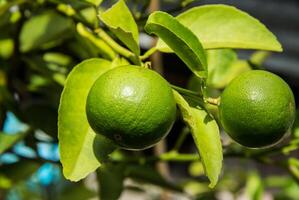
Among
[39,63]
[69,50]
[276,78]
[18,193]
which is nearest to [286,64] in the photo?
[18,193]

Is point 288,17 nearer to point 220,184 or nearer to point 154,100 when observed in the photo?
point 220,184

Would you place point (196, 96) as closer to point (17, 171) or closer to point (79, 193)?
point (17, 171)

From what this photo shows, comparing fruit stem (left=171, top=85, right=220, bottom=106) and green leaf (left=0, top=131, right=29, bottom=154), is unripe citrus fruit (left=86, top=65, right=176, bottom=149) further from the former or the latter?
green leaf (left=0, top=131, right=29, bottom=154)


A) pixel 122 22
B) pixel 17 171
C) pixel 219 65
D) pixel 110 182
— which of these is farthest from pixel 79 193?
pixel 122 22

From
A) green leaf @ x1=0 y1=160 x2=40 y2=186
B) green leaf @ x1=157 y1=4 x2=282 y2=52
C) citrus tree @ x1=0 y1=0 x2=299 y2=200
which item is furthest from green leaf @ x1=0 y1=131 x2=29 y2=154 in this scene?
green leaf @ x1=157 y1=4 x2=282 y2=52

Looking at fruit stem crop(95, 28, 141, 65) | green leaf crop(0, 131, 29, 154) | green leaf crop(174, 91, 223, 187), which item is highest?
fruit stem crop(95, 28, 141, 65)
